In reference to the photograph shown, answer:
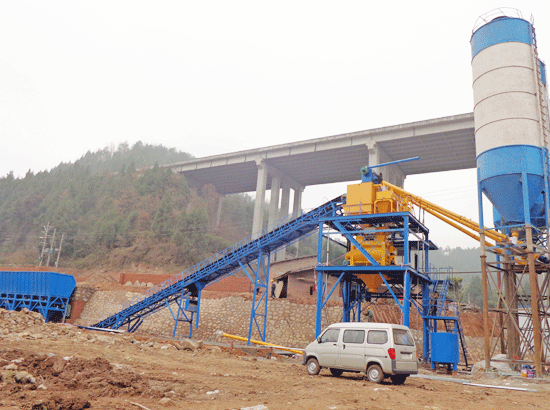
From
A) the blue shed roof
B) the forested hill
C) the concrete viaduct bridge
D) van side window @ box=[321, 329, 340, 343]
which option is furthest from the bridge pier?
van side window @ box=[321, 329, 340, 343]

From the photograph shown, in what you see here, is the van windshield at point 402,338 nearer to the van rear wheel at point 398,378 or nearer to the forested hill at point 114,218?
the van rear wheel at point 398,378

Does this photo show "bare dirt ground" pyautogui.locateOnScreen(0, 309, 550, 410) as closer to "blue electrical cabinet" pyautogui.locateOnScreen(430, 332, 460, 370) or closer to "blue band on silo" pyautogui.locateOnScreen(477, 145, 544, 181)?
"blue electrical cabinet" pyautogui.locateOnScreen(430, 332, 460, 370)

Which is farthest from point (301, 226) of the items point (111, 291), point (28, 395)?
point (111, 291)

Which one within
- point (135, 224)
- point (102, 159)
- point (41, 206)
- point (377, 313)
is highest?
point (102, 159)

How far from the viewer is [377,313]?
96.9 ft

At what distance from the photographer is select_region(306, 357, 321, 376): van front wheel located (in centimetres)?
1306

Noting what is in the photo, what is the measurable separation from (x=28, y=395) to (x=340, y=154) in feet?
149

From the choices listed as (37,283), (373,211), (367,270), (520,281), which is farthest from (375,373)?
(37,283)

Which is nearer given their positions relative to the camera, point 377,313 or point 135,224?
point 377,313

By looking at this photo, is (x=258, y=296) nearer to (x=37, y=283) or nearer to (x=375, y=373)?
(x=37, y=283)

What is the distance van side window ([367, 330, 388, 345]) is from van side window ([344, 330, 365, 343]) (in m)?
0.24

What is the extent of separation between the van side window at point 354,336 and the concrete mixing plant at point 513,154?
7954 millimetres

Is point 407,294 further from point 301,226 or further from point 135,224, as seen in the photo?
point 135,224

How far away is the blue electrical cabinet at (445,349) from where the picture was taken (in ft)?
60.1
